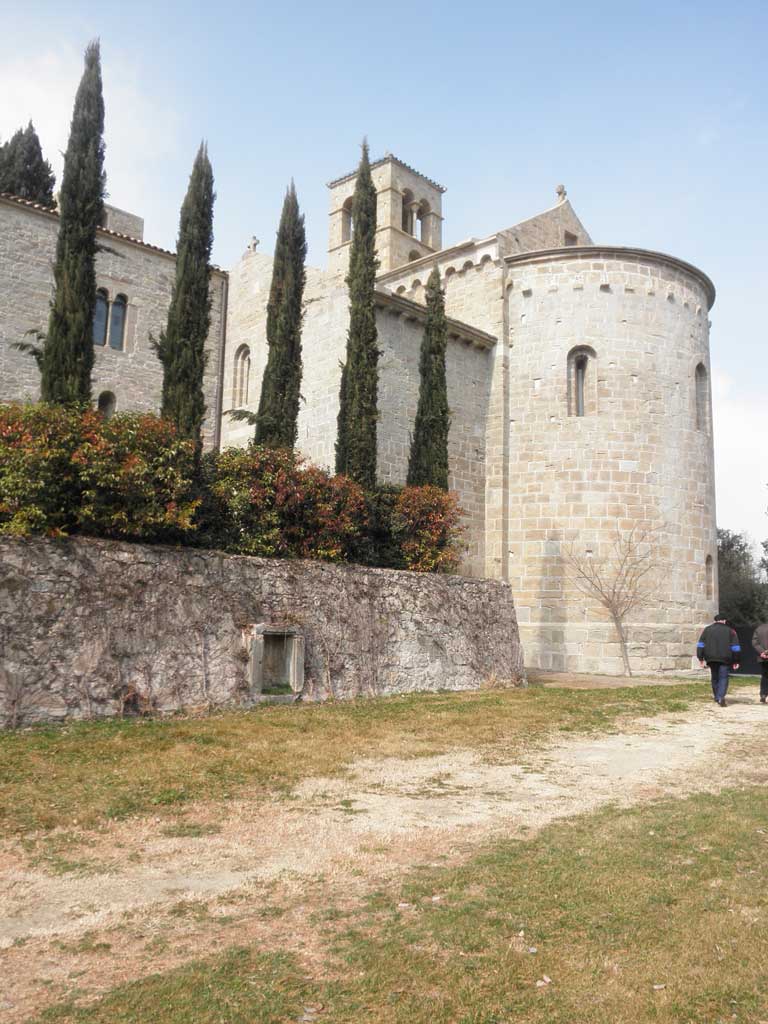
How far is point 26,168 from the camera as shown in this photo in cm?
3222

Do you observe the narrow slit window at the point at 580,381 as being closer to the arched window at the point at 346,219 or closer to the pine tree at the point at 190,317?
the pine tree at the point at 190,317

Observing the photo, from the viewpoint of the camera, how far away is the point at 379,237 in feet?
117

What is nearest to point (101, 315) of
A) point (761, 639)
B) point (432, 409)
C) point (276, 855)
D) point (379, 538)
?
point (432, 409)

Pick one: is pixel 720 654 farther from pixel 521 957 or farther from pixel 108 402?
pixel 108 402

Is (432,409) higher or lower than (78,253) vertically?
lower

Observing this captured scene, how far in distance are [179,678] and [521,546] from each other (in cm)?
1250

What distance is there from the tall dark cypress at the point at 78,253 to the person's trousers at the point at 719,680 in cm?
1115

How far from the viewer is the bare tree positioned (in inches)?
777

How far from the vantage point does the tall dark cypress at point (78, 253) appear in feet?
43.5

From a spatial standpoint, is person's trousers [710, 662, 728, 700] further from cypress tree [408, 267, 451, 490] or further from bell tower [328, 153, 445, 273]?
bell tower [328, 153, 445, 273]

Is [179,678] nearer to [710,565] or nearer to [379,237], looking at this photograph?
[710,565]

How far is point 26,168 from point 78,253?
22418 mm

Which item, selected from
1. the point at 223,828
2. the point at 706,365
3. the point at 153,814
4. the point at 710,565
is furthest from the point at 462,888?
the point at 706,365

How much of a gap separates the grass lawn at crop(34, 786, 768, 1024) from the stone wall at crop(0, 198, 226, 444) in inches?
711
